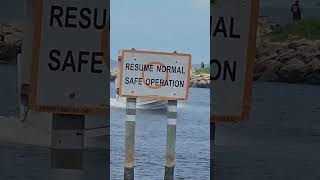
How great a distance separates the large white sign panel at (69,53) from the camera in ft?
8.30

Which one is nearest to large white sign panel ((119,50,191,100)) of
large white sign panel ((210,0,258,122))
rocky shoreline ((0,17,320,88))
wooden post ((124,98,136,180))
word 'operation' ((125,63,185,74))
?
word 'operation' ((125,63,185,74))

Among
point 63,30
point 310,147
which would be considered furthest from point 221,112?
point 310,147

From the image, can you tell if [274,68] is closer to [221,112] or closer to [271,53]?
[271,53]

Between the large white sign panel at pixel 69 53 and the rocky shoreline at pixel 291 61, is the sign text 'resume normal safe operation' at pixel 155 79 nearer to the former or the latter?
the large white sign panel at pixel 69 53

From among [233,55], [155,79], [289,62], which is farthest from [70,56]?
[289,62]

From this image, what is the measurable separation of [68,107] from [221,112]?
1.60ft

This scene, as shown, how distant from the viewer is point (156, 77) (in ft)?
20.5

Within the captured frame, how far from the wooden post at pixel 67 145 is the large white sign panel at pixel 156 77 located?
320 cm

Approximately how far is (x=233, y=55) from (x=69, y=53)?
53 cm

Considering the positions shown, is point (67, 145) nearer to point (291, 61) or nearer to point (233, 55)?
point (233, 55)

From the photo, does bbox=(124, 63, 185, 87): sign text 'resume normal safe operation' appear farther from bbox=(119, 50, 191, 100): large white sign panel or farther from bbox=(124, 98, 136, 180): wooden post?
bbox=(124, 98, 136, 180): wooden post

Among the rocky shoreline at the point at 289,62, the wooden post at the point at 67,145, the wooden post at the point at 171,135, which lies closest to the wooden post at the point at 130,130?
the wooden post at the point at 171,135

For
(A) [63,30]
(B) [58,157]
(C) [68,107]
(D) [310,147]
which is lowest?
(D) [310,147]

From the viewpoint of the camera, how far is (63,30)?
255 centimetres
